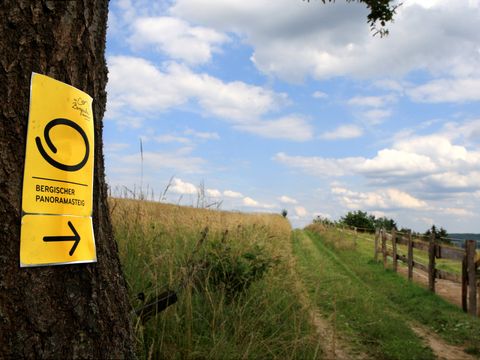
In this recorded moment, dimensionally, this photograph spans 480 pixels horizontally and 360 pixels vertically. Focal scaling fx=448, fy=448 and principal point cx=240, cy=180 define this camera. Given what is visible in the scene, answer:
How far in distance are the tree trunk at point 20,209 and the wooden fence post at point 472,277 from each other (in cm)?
826

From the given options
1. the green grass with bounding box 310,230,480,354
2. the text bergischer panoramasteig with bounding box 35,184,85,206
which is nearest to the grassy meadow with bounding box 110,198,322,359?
the text bergischer panoramasteig with bounding box 35,184,85,206

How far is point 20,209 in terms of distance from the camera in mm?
1491

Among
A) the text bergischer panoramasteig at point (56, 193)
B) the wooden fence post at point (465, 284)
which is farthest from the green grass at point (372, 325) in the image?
the text bergischer panoramasteig at point (56, 193)

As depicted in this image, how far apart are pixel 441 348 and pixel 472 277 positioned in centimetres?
280

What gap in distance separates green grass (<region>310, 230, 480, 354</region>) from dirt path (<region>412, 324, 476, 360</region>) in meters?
0.15

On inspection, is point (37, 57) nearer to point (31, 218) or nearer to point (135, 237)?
point (31, 218)

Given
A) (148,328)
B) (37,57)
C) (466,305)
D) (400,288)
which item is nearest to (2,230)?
(37,57)

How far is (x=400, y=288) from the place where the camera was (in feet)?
35.4

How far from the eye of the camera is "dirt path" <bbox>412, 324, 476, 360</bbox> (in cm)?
600

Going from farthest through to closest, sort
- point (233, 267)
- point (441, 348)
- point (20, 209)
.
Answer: point (441, 348) < point (233, 267) < point (20, 209)

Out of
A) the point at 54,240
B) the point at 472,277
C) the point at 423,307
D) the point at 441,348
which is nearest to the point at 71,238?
the point at 54,240

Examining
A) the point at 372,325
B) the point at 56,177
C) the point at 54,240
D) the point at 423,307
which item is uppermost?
the point at 56,177

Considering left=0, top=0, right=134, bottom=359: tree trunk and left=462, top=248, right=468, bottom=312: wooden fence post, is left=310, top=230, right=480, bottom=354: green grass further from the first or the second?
left=0, top=0, right=134, bottom=359: tree trunk

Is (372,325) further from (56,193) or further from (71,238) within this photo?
(56,193)
